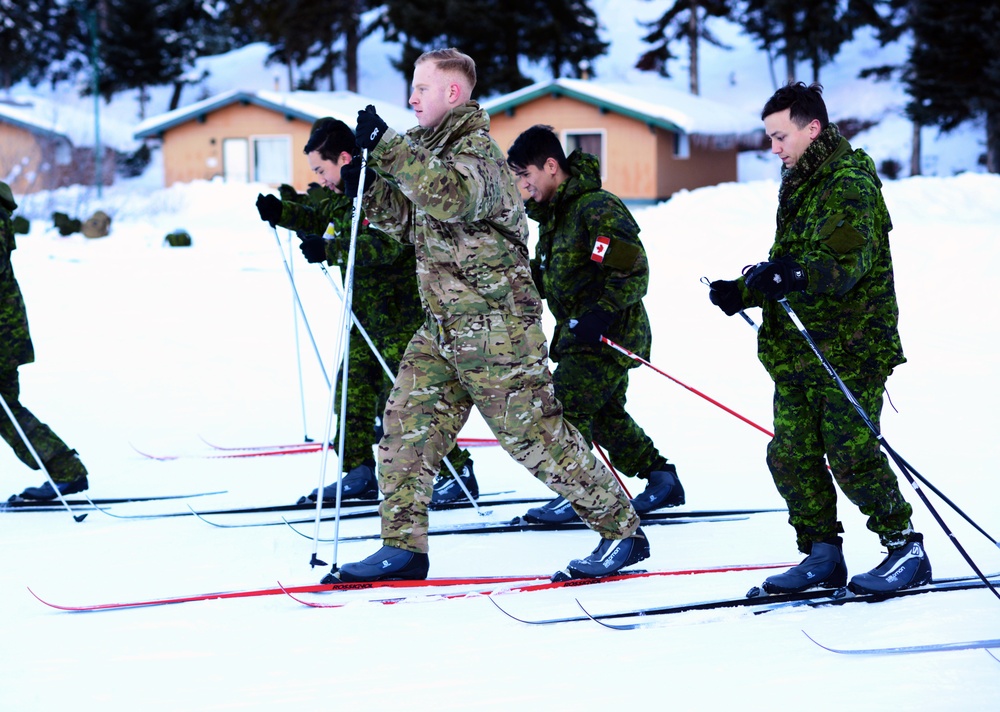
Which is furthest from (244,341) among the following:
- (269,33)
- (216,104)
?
(269,33)

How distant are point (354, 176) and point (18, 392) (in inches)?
92.7

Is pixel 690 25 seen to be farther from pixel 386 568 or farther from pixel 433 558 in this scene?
pixel 386 568

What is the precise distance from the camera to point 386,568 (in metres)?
3.74

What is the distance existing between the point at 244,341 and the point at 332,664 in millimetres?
6586

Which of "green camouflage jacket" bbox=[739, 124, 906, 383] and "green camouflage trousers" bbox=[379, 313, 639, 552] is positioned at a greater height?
"green camouflage jacket" bbox=[739, 124, 906, 383]

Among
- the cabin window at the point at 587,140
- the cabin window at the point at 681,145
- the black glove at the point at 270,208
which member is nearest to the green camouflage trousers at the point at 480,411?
the black glove at the point at 270,208

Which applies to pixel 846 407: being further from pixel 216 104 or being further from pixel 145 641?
pixel 216 104

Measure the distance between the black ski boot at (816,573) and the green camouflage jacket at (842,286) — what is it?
59 centimetres

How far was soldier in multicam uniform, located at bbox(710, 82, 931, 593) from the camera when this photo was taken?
3.40 m

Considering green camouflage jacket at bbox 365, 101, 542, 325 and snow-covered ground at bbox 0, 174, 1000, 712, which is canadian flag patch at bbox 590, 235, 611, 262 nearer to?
green camouflage jacket at bbox 365, 101, 542, 325

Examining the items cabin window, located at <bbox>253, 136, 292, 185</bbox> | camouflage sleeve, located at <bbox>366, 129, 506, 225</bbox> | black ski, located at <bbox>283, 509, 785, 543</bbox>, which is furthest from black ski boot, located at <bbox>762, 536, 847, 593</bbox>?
cabin window, located at <bbox>253, 136, 292, 185</bbox>

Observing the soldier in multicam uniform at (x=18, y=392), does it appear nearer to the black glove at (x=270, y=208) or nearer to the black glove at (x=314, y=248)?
the black glove at (x=270, y=208)

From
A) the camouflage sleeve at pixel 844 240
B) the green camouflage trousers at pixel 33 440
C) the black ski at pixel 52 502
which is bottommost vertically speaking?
the black ski at pixel 52 502

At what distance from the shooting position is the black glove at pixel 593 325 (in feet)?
13.7
